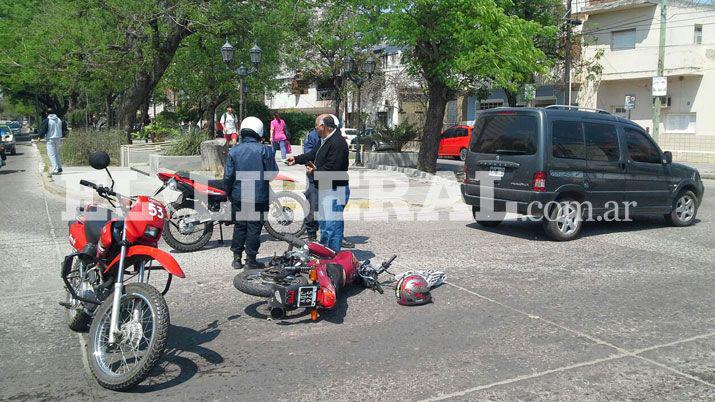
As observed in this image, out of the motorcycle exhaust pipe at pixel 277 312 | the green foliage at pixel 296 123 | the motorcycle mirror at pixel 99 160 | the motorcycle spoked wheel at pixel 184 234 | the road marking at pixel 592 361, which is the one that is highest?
the green foliage at pixel 296 123

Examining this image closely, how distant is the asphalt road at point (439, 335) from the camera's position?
439 centimetres

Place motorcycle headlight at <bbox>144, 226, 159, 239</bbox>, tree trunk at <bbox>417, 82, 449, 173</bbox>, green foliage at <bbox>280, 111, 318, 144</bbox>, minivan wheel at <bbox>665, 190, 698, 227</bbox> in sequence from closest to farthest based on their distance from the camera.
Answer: motorcycle headlight at <bbox>144, 226, 159, 239</bbox> → minivan wheel at <bbox>665, 190, 698, 227</bbox> → tree trunk at <bbox>417, 82, 449, 173</bbox> → green foliage at <bbox>280, 111, 318, 144</bbox>

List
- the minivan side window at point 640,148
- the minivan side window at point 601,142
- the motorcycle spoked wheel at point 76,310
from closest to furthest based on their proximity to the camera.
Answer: the motorcycle spoked wheel at point 76,310
the minivan side window at point 601,142
the minivan side window at point 640,148

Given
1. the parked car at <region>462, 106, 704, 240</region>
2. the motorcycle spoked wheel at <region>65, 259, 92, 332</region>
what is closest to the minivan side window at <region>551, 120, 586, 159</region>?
the parked car at <region>462, 106, 704, 240</region>

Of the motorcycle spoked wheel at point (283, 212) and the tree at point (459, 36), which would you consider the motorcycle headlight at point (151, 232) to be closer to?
the motorcycle spoked wheel at point (283, 212)

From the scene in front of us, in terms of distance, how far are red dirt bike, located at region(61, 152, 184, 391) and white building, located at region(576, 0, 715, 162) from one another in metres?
29.3

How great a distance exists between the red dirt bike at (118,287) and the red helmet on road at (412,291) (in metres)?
2.43

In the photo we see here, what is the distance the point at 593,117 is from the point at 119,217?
7420mm

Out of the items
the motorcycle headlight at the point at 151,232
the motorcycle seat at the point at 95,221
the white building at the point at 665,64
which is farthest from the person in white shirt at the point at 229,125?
the white building at the point at 665,64

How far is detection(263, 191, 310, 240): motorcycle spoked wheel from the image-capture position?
927 cm

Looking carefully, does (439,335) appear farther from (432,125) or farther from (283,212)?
(432,125)

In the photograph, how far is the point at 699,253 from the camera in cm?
884

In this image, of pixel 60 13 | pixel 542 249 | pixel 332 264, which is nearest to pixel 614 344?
pixel 332 264

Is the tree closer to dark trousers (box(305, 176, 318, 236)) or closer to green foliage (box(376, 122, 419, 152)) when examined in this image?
green foliage (box(376, 122, 419, 152))
